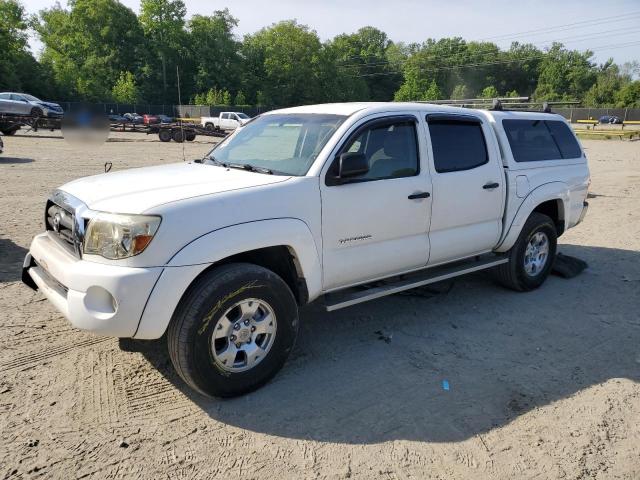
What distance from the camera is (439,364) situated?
3.96 meters

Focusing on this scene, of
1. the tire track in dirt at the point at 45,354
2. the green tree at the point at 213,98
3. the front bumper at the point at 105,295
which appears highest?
the green tree at the point at 213,98

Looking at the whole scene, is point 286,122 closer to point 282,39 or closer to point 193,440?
point 193,440

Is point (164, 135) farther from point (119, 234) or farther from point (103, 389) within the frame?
point (119, 234)

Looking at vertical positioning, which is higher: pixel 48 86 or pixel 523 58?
pixel 523 58

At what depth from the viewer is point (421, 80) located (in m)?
94.9

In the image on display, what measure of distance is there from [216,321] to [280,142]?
1.76m

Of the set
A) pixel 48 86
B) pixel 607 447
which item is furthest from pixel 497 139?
pixel 48 86

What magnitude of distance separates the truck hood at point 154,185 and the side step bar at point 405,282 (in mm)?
1066

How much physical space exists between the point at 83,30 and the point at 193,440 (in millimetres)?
84463

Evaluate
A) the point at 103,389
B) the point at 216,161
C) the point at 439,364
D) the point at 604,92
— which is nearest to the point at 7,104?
the point at 216,161

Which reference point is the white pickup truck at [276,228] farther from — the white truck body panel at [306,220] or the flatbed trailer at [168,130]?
the flatbed trailer at [168,130]

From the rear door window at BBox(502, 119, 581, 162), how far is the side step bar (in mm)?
1139

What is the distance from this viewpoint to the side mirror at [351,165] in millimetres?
3594

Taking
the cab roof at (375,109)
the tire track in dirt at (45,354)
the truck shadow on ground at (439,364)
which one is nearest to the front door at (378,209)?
the cab roof at (375,109)
